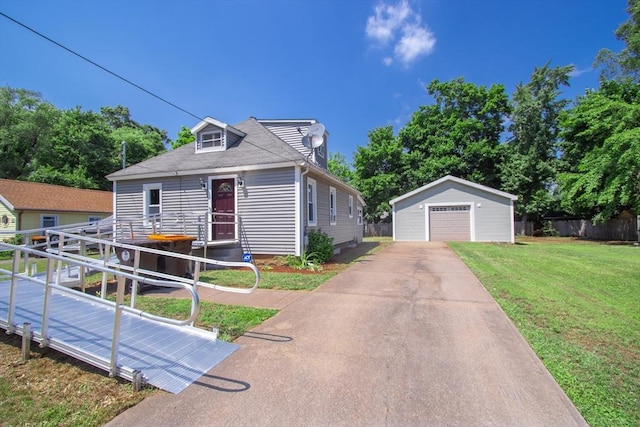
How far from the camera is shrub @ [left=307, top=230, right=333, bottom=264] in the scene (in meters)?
10.2

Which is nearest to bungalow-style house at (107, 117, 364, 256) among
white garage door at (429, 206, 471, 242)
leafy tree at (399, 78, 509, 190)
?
white garage door at (429, 206, 471, 242)

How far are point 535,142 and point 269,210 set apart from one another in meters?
28.2

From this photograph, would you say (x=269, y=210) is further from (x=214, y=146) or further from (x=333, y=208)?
(x=333, y=208)

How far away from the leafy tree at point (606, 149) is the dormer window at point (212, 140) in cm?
2163

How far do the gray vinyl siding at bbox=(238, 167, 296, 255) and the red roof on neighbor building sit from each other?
54.8 ft

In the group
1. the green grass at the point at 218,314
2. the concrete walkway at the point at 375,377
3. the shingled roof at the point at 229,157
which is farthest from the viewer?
the shingled roof at the point at 229,157

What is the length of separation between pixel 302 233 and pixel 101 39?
695 cm

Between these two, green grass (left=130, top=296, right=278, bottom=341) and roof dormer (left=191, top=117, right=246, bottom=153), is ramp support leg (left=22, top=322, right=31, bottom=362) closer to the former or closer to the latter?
green grass (left=130, top=296, right=278, bottom=341)

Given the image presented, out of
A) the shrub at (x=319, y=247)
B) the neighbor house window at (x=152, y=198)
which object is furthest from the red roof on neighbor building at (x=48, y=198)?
the shrub at (x=319, y=247)

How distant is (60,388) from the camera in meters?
2.81

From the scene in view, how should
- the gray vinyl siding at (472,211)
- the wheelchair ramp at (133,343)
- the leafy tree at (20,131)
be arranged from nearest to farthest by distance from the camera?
1. the wheelchair ramp at (133,343)
2. the gray vinyl siding at (472,211)
3. the leafy tree at (20,131)

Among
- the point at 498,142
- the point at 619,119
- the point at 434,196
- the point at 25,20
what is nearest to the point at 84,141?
the point at 25,20

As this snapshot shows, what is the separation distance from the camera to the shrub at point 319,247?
33.5 ft

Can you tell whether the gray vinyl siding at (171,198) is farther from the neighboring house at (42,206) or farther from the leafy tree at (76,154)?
the leafy tree at (76,154)
